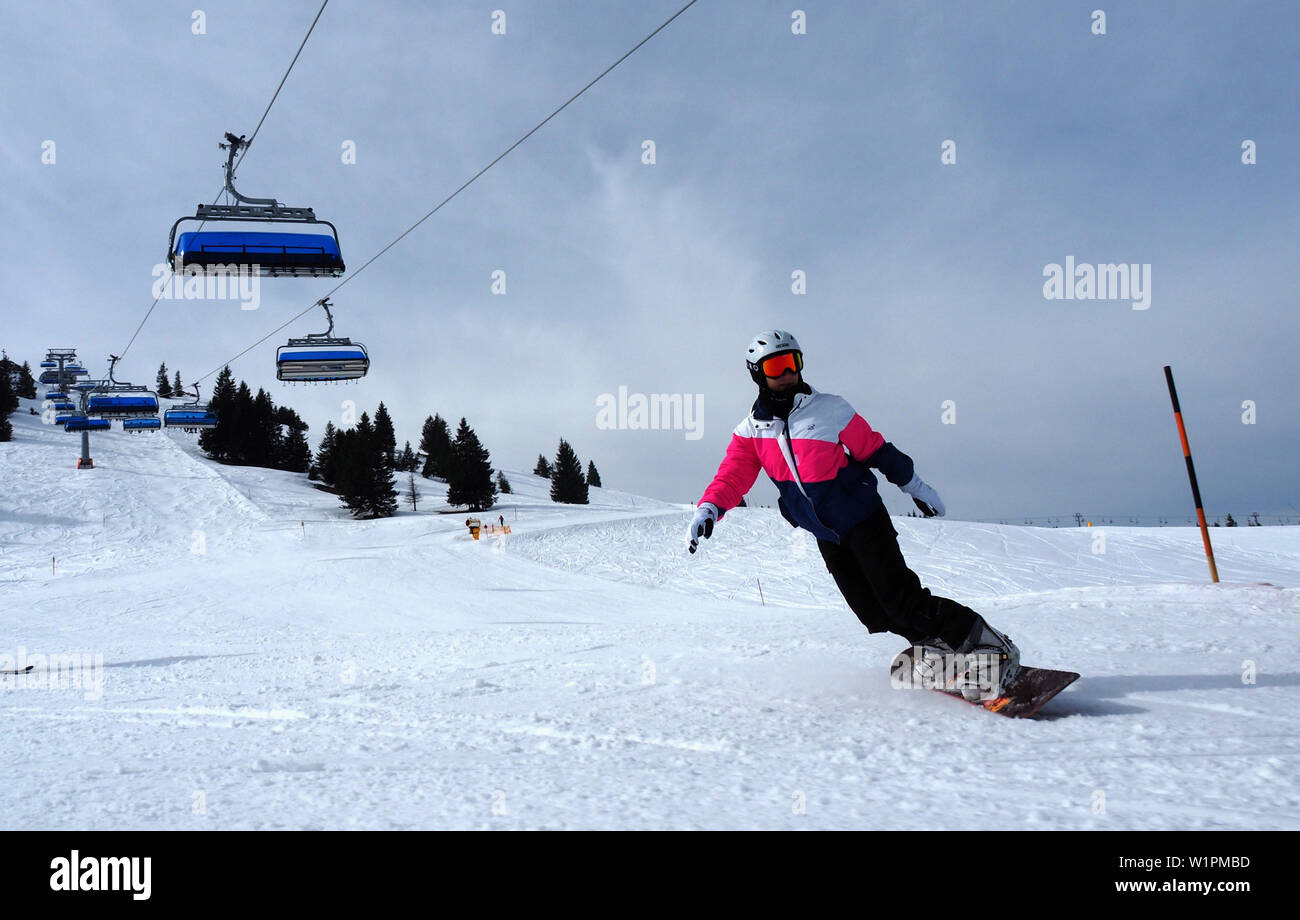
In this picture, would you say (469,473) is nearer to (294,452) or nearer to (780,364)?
(294,452)

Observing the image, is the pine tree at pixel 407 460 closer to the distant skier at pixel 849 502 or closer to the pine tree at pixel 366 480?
the pine tree at pixel 366 480

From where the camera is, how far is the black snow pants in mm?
4117

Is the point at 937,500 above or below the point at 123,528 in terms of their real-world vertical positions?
above

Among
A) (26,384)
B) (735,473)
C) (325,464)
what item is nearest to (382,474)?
(325,464)

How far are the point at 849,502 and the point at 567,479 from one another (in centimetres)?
6956

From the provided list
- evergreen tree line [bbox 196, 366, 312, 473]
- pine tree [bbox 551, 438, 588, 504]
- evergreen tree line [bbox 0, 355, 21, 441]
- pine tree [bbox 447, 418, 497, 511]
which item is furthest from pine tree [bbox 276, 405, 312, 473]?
pine tree [bbox 447, 418, 497, 511]

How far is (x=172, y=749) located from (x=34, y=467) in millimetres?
63777

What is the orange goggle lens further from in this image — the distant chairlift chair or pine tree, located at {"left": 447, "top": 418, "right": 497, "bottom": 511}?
pine tree, located at {"left": 447, "top": 418, "right": 497, "bottom": 511}

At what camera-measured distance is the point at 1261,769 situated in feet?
9.24

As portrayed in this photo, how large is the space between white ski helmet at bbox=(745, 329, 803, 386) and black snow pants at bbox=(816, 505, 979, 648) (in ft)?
3.65
